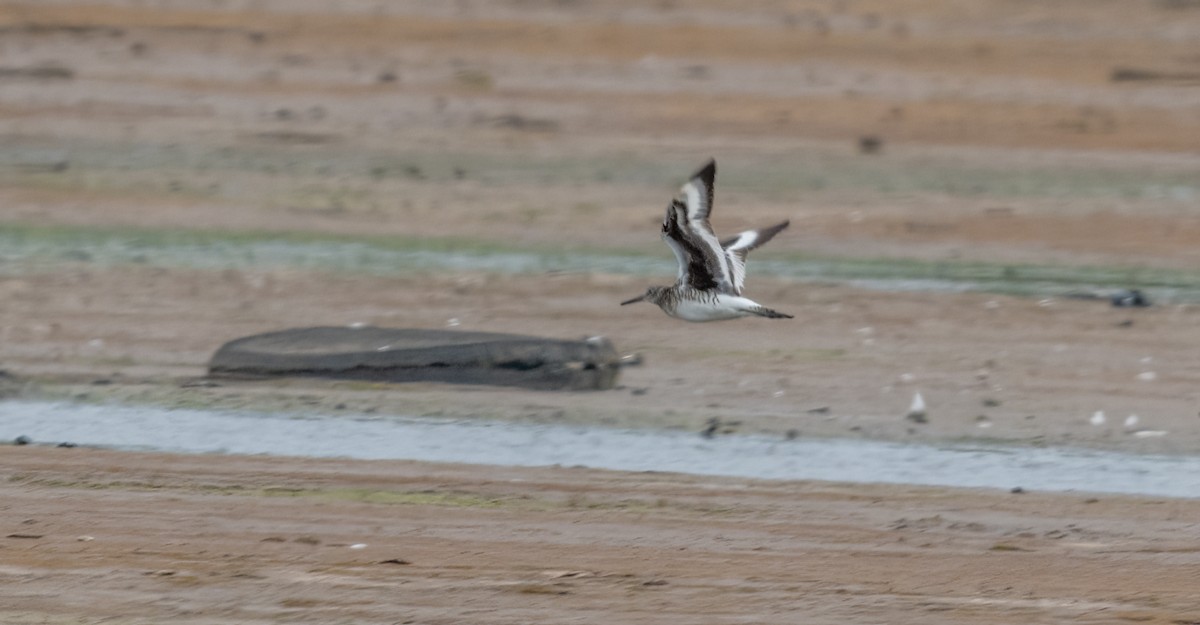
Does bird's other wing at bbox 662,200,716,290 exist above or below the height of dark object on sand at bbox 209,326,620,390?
above

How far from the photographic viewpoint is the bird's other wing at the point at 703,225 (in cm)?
692

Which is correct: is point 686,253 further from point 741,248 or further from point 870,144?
point 870,144

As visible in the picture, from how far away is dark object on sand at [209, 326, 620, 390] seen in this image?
9055mm

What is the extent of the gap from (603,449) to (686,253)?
3.95ft

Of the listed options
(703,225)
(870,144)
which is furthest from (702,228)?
(870,144)

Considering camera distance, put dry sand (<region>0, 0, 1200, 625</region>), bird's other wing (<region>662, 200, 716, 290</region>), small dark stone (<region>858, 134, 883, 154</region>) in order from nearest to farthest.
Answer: dry sand (<region>0, 0, 1200, 625</region>), bird's other wing (<region>662, 200, 716, 290</region>), small dark stone (<region>858, 134, 883, 154</region>)

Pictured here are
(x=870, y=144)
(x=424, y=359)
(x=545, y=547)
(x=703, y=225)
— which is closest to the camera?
(x=545, y=547)

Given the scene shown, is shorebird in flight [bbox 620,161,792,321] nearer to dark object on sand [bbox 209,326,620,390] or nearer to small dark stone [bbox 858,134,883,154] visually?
dark object on sand [bbox 209,326,620,390]

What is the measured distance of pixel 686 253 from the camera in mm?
7348

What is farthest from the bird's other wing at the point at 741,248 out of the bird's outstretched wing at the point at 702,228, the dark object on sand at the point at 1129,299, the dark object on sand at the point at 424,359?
the dark object on sand at the point at 1129,299

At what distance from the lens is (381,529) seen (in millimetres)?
6984

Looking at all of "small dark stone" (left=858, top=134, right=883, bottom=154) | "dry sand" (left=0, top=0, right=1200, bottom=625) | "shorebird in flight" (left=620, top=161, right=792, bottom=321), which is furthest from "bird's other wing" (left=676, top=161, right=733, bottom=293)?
"small dark stone" (left=858, top=134, right=883, bottom=154)

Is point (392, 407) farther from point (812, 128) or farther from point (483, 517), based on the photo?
point (812, 128)

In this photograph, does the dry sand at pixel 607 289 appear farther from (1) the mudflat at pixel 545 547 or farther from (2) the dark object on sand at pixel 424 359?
(2) the dark object on sand at pixel 424 359
